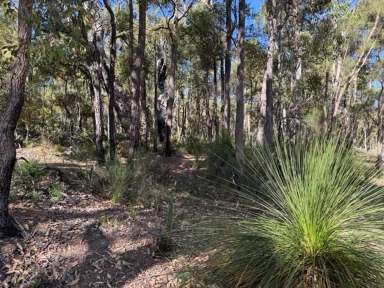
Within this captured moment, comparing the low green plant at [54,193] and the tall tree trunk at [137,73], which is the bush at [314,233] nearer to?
the low green plant at [54,193]

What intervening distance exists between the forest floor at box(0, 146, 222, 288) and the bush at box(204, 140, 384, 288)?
1.96ft

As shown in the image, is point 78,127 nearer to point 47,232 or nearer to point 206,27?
point 206,27

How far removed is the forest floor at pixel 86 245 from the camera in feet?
12.7

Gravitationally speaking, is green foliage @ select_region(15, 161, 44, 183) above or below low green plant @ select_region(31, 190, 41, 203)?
above

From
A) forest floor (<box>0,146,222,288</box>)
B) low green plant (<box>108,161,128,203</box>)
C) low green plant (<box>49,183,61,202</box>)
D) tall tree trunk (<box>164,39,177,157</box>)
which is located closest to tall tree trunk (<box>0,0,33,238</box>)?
forest floor (<box>0,146,222,288</box>)

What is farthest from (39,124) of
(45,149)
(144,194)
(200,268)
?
(200,268)

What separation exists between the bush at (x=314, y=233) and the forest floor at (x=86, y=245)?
60cm

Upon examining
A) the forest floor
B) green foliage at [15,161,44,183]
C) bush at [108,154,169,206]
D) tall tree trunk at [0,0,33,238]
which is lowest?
the forest floor

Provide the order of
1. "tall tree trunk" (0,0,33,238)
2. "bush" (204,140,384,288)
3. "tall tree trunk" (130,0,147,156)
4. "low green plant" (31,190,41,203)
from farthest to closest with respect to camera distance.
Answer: "tall tree trunk" (130,0,147,156) < "low green plant" (31,190,41,203) < "tall tree trunk" (0,0,33,238) < "bush" (204,140,384,288)

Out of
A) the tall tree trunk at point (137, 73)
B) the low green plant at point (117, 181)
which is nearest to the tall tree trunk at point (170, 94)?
the tall tree trunk at point (137, 73)

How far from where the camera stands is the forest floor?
3.87 metres

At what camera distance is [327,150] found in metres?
2.77

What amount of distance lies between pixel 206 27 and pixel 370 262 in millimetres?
16163

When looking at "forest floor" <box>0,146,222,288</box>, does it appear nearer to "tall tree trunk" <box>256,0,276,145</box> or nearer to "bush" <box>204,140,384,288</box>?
"bush" <box>204,140,384,288</box>
